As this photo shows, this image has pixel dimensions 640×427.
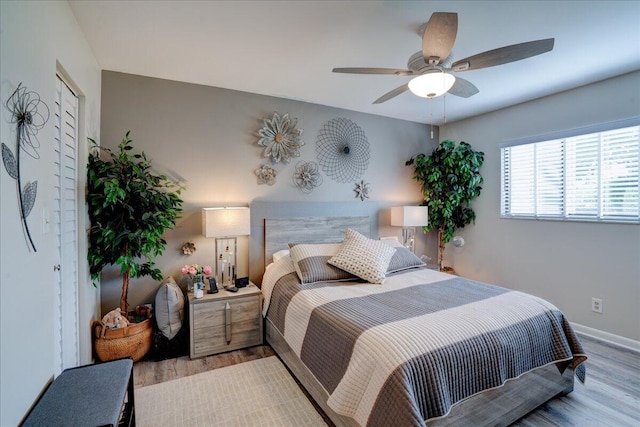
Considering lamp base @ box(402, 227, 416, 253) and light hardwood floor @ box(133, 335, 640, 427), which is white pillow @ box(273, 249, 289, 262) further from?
lamp base @ box(402, 227, 416, 253)

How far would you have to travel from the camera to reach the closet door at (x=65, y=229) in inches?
71.8

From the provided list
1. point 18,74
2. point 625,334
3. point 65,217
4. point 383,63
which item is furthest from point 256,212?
point 625,334

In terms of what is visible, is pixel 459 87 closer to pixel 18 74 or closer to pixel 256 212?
pixel 256 212

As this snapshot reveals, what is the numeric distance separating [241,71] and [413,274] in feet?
8.11

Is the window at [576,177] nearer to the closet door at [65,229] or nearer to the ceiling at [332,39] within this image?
the ceiling at [332,39]

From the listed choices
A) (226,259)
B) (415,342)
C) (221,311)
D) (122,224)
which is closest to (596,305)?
(415,342)

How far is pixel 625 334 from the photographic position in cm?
283

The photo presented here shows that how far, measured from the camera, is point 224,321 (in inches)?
106

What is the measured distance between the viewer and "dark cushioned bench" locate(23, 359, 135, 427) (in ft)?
3.86

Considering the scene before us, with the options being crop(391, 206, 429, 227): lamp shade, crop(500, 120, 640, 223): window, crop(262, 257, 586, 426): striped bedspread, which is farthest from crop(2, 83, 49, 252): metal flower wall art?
crop(500, 120, 640, 223): window

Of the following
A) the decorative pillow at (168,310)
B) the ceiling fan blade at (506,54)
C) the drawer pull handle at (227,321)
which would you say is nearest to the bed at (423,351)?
the drawer pull handle at (227,321)

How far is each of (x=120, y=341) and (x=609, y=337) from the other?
443 centimetres

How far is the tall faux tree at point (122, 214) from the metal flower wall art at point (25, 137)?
32.4 inches

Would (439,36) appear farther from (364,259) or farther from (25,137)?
(25,137)
